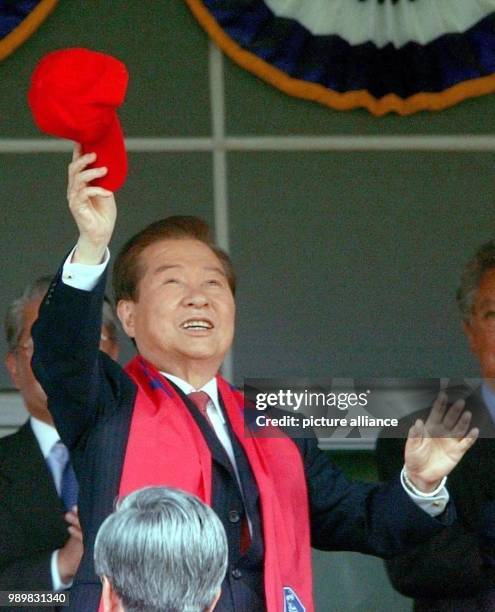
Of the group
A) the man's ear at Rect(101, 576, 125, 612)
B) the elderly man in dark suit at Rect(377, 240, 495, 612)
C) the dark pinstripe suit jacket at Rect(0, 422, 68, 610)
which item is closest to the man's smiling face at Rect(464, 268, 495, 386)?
the elderly man in dark suit at Rect(377, 240, 495, 612)

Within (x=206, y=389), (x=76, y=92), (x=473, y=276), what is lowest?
(x=206, y=389)

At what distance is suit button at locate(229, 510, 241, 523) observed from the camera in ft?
10.1

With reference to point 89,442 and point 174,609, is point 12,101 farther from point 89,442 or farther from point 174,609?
point 174,609

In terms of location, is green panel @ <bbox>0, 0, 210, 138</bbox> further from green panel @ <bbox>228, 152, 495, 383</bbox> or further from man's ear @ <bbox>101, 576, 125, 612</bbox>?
man's ear @ <bbox>101, 576, 125, 612</bbox>

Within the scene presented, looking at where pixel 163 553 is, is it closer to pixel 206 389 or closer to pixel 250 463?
pixel 250 463

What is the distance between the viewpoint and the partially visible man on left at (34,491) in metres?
3.48

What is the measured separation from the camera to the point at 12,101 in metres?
4.57

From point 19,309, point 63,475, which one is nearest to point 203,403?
point 63,475

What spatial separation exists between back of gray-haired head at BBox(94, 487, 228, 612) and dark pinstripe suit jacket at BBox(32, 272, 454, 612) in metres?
0.57

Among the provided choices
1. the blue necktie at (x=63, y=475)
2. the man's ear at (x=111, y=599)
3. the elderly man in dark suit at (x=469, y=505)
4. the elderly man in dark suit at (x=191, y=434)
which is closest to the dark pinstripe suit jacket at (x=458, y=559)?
the elderly man in dark suit at (x=469, y=505)

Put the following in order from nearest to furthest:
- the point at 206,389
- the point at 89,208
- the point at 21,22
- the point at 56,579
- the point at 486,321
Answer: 1. the point at 89,208
2. the point at 206,389
3. the point at 56,579
4. the point at 486,321
5. the point at 21,22

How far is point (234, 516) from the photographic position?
3.07 metres

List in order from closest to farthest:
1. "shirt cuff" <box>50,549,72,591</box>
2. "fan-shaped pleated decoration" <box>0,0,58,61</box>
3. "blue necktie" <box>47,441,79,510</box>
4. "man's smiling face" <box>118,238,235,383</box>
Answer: "man's smiling face" <box>118,238,235,383</box> < "shirt cuff" <box>50,549,72,591</box> < "blue necktie" <box>47,441,79,510</box> < "fan-shaped pleated decoration" <box>0,0,58,61</box>

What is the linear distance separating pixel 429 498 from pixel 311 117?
177 centimetres
